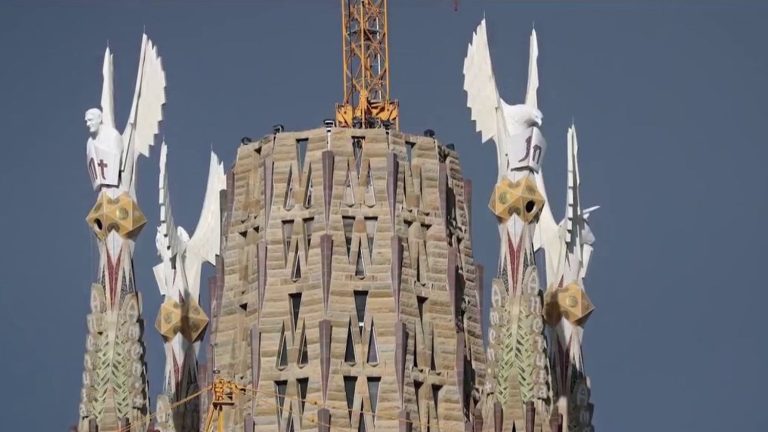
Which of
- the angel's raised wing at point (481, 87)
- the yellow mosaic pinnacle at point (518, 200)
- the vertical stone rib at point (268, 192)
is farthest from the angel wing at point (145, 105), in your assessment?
the yellow mosaic pinnacle at point (518, 200)

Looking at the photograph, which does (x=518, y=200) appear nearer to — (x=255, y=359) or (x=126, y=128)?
(x=255, y=359)

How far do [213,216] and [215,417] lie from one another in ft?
46.7

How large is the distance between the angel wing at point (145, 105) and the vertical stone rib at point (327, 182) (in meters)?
10.5

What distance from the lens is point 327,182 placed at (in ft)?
492

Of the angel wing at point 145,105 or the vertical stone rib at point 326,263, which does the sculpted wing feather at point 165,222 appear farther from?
the vertical stone rib at point 326,263

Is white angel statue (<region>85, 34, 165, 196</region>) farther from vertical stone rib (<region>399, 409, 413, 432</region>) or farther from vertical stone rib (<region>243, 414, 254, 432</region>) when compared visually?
vertical stone rib (<region>399, 409, 413, 432</region>)

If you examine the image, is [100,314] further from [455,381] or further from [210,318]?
[455,381]

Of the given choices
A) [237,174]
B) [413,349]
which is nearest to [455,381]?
[413,349]

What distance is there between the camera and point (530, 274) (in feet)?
509

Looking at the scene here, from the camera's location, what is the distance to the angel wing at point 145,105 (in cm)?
15725

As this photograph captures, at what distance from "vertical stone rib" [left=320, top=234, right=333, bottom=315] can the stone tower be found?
39 millimetres

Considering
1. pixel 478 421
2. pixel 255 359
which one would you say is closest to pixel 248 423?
pixel 255 359

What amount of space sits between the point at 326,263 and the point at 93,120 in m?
13.7

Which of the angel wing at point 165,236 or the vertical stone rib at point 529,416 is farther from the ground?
the angel wing at point 165,236
